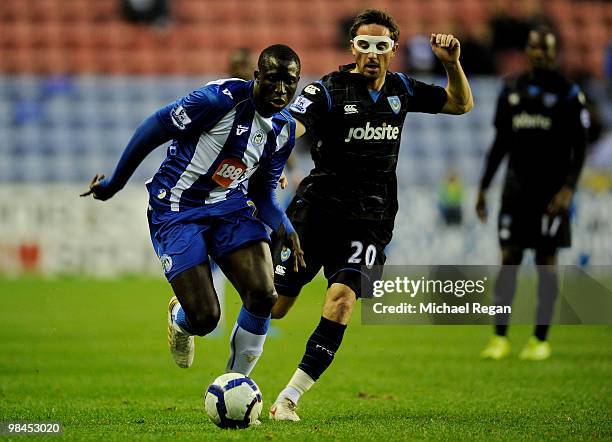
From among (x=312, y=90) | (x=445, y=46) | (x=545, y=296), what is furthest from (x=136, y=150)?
(x=545, y=296)

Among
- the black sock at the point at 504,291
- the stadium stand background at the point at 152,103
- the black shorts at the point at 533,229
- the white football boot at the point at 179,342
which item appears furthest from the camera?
the stadium stand background at the point at 152,103

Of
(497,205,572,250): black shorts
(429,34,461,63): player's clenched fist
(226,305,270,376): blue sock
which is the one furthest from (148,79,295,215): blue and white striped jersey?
(497,205,572,250): black shorts

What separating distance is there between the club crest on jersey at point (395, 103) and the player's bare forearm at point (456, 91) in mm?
347

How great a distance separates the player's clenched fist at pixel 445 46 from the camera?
6.82m

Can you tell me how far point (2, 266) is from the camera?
1809 centimetres

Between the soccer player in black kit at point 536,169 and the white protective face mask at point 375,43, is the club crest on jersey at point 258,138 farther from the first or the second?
the soccer player in black kit at point 536,169

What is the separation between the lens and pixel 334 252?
685 cm

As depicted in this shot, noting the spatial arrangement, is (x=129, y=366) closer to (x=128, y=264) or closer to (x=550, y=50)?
(x=550, y=50)

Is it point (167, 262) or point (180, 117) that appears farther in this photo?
point (167, 262)

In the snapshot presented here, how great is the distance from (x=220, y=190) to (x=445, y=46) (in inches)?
63.7

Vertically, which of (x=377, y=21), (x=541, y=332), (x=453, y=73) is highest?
(x=377, y=21)

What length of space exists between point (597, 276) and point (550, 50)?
9.19ft

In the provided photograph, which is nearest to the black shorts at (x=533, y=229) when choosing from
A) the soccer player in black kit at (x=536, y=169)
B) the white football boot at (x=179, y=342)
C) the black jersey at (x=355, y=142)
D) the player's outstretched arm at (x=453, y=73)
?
the soccer player in black kit at (x=536, y=169)

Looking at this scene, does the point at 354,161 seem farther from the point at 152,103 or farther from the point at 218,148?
the point at 152,103
